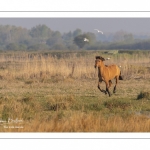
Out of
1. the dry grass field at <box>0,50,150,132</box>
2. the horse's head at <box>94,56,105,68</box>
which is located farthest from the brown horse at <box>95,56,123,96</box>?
the dry grass field at <box>0,50,150,132</box>

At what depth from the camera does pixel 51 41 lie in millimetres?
58094

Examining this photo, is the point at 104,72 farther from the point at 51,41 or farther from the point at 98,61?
the point at 51,41

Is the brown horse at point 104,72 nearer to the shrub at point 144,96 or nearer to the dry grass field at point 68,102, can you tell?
the dry grass field at point 68,102

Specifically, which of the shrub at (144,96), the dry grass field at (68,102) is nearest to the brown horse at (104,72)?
the dry grass field at (68,102)

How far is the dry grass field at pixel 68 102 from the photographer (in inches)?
431

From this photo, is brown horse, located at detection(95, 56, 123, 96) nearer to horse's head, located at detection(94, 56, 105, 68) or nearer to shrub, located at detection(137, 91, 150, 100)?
horse's head, located at detection(94, 56, 105, 68)

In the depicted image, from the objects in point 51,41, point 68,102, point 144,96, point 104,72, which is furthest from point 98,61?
point 51,41

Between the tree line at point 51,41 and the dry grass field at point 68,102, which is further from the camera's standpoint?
the tree line at point 51,41

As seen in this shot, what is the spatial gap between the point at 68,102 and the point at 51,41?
44456 millimetres

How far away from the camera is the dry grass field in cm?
1094

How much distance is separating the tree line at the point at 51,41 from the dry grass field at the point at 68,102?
24602 mm

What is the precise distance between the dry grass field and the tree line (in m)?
24.6

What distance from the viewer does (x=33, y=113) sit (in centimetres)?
1259
